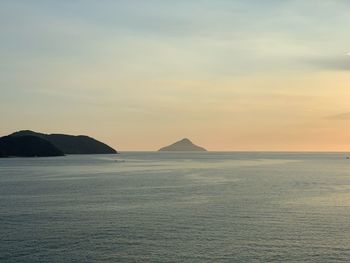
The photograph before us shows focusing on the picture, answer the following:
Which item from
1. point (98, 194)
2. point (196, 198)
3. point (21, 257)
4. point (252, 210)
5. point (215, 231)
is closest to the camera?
point (21, 257)

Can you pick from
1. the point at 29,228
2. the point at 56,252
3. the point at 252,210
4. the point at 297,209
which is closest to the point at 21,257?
the point at 56,252

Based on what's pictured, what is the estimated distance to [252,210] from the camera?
95.3 metres

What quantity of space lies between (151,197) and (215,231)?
47.5 m

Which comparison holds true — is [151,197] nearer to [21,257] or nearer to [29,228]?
[29,228]

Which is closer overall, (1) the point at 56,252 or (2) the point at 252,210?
(1) the point at 56,252

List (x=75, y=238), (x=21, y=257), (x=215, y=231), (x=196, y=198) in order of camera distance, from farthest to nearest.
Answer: (x=196, y=198), (x=215, y=231), (x=75, y=238), (x=21, y=257)

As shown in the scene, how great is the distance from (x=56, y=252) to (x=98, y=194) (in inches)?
2677

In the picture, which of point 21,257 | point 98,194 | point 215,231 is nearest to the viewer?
point 21,257

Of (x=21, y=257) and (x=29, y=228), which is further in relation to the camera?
(x=29, y=228)

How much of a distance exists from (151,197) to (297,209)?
1485 inches

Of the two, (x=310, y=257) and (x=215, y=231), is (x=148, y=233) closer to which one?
(x=215, y=231)

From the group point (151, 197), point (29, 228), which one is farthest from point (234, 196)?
point (29, 228)

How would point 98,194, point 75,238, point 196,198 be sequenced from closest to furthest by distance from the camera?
point 75,238 → point 196,198 → point 98,194

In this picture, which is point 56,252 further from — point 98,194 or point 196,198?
point 98,194
